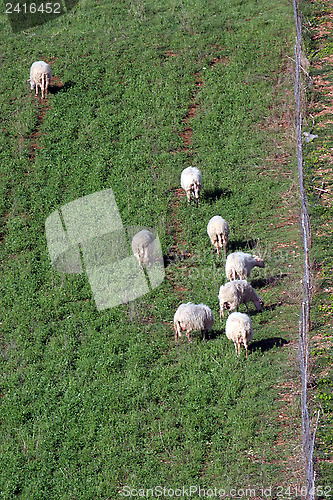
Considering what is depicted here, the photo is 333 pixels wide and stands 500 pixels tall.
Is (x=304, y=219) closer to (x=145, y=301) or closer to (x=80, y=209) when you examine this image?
(x=145, y=301)

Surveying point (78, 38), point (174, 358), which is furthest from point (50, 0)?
point (174, 358)

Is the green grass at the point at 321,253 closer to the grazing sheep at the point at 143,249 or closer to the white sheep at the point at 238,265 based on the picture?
the white sheep at the point at 238,265

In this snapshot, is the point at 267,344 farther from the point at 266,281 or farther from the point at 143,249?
the point at 143,249

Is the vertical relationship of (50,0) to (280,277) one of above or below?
above

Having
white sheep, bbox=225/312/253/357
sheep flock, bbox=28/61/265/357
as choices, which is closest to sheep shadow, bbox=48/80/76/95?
sheep flock, bbox=28/61/265/357

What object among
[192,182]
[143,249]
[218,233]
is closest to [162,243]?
[143,249]
